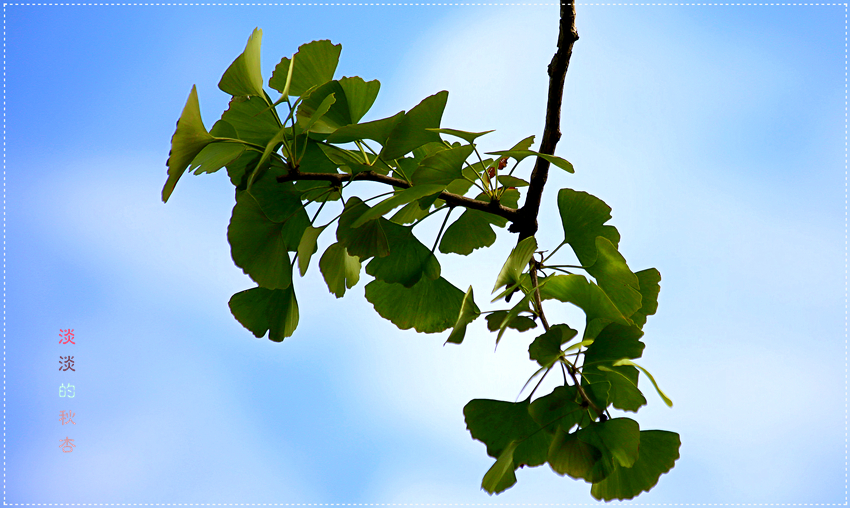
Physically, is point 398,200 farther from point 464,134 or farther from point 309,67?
point 309,67

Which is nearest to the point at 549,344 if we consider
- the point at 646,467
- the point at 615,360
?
the point at 615,360

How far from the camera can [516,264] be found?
2.09 ft

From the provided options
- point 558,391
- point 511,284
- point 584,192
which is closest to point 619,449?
point 558,391

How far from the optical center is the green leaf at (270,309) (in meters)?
0.78

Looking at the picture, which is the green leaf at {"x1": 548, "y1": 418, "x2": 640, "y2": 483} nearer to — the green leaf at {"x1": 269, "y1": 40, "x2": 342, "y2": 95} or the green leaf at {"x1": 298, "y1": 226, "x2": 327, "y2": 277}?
the green leaf at {"x1": 298, "y1": 226, "x2": 327, "y2": 277}

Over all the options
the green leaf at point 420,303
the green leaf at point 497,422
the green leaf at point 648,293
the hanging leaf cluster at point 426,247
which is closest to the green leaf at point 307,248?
the hanging leaf cluster at point 426,247

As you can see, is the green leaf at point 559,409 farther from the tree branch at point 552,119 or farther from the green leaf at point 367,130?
the green leaf at point 367,130

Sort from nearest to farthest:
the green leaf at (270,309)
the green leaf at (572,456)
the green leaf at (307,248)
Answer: the green leaf at (572,456), the green leaf at (307,248), the green leaf at (270,309)

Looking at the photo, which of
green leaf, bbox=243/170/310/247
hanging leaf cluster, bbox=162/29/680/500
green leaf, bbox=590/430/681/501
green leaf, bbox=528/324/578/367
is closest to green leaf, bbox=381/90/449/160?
hanging leaf cluster, bbox=162/29/680/500

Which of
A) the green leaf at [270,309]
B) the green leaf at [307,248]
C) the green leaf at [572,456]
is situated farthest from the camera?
the green leaf at [270,309]

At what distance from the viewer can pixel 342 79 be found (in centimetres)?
74

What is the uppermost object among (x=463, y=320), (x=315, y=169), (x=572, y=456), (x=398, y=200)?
(x=315, y=169)

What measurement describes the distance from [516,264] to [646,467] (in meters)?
0.25

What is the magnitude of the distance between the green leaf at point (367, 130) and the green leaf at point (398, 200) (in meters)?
0.07
